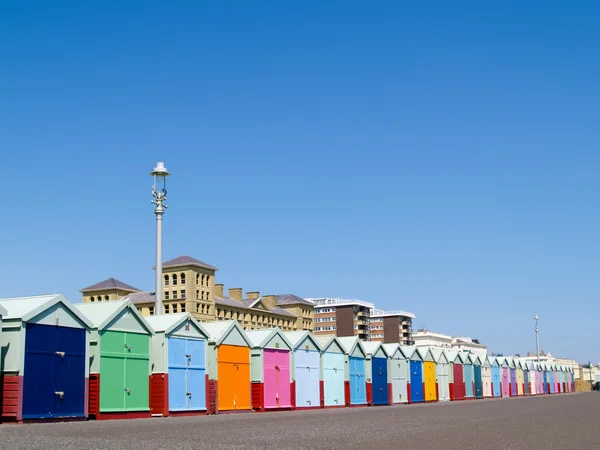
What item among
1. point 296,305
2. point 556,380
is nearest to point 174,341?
point 556,380

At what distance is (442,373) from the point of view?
68.3 meters

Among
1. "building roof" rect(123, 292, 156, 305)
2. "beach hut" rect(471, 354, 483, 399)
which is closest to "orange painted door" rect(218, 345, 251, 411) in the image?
"beach hut" rect(471, 354, 483, 399)

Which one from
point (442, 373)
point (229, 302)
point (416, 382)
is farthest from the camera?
point (229, 302)

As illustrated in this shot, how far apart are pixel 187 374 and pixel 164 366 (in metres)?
1.73

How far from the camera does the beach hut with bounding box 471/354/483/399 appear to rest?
77.2 metres

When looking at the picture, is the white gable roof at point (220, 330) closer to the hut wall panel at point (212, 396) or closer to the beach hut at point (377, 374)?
the hut wall panel at point (212, 396)

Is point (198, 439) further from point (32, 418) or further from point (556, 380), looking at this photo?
point (556, 380)

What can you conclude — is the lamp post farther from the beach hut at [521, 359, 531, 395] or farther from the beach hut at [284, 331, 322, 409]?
the beach hut at [521, 359, 531, 395]

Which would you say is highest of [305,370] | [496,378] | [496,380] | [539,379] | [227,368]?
[227,368]

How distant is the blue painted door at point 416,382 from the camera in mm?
60719

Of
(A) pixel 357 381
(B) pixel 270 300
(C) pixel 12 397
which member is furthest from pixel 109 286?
(C) pixel 12 397

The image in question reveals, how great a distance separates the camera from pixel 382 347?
56.4 metres

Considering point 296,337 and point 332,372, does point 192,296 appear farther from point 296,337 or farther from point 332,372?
point 296,337

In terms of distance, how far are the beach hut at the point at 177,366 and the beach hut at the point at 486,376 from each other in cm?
4940
